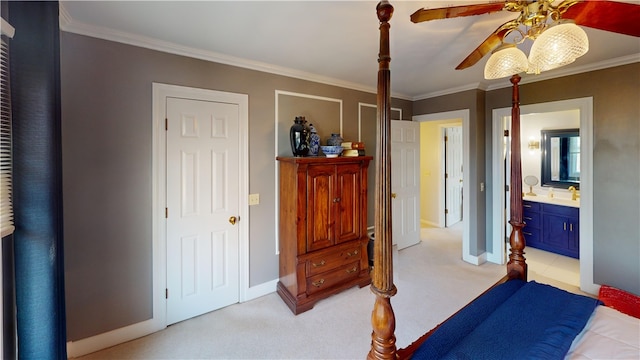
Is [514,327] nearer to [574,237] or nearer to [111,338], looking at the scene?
[111,338]

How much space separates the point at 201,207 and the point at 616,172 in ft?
13.3

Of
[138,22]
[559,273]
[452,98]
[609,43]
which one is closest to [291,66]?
[138,22]

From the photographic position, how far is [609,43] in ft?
7.17

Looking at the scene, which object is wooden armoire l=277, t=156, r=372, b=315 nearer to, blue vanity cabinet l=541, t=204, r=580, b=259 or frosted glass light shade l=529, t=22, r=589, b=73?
frosted glass light shade l=529, t=22, r=589, b=73

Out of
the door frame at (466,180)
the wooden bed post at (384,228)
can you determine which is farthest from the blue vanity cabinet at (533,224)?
the wooden bed post at (384,228)

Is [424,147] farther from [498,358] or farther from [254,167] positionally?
[498,358]

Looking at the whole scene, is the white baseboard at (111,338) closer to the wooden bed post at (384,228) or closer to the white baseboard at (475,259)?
the wooden bed post at (384,228)

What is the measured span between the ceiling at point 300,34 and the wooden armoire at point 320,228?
983 millimetres

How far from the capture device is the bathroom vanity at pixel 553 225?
3.51 meters

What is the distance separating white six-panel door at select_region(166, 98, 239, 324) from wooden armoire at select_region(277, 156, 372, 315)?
1.70 ft

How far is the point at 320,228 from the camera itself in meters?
2.62

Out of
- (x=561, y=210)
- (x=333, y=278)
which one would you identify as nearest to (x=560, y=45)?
(x=333, y=278)

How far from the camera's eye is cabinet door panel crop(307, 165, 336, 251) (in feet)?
8.34

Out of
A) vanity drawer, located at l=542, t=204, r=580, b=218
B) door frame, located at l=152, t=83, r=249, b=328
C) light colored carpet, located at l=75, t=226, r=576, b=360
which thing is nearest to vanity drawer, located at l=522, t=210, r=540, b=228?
vanity drawer, located at l=542, t=204, r=580, b=218
